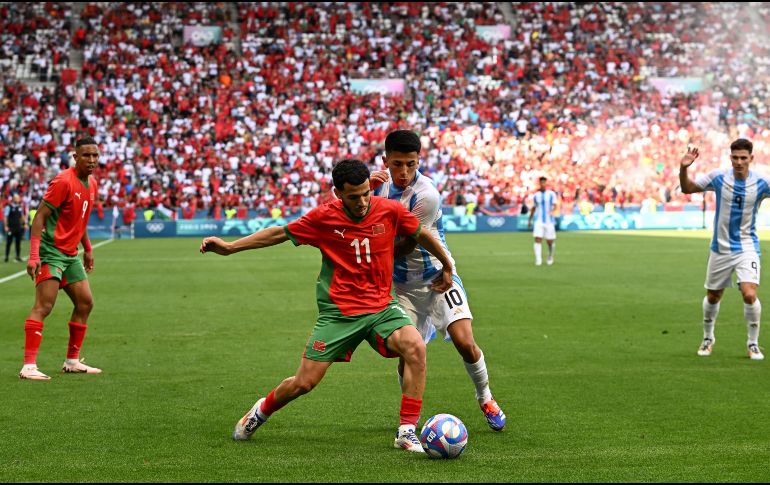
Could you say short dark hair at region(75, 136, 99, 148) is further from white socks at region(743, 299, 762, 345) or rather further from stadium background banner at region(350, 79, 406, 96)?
stadium background banner at region(350, 79, 406, 96)

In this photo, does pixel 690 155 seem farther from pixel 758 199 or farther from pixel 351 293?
pixel 351 293

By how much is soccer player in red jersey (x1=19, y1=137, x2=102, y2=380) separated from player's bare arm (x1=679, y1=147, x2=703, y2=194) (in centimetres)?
560

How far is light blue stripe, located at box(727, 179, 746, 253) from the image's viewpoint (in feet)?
35.4

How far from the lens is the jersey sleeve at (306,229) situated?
687cm

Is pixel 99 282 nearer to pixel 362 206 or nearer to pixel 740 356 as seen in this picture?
pixel 740 356

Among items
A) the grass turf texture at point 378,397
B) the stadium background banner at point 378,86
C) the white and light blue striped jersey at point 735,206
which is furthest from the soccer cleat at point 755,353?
the stadium background banner at point 378,86

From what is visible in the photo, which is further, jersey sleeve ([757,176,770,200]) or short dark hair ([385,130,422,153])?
jersey sleeve ([757,176,770,200])

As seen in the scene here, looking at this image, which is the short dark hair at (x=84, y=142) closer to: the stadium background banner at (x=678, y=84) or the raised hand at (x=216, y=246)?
the raised hand at (x=216, y=246)

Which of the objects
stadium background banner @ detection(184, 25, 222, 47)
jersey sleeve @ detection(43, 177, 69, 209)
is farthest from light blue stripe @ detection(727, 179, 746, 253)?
stadium background banner @ detection(184, 25, 222, 47)

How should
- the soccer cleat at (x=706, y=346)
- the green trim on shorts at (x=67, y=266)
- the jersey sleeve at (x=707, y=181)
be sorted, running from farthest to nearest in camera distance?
the soccer cleat at (x=706, y=346) → the jersey sleeve at (x=707, y=181) → the green trim on shorts at (x=67, y=266)

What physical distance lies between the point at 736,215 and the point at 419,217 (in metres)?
4.83

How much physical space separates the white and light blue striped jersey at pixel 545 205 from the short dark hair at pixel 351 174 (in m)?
19.7

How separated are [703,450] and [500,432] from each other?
4.50 feet

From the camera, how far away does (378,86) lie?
5256 centimetres
